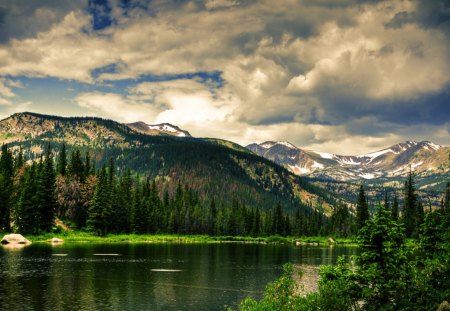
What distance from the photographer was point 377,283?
1272 inches

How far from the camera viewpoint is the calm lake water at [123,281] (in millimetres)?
51219

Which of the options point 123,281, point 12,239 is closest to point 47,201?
point 12,239

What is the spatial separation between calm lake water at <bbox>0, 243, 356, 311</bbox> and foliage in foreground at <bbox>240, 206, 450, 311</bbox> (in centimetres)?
2222

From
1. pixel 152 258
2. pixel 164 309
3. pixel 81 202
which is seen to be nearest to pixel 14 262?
pixel 152 258

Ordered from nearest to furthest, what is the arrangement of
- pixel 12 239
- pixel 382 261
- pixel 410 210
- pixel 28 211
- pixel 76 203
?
pixel 382 261 < pixel 12 239 < pixel 28 211 < pixel 76 203 < pixel 410 210

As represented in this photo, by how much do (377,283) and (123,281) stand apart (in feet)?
145

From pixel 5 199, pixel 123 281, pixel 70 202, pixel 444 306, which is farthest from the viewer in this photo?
pixel 70 202

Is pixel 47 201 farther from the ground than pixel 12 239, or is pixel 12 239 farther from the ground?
pixel 47 201

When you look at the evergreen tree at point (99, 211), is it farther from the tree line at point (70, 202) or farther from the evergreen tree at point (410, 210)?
the evergreen tree at point (410, 210)

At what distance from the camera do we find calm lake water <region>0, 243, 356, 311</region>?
51219mm

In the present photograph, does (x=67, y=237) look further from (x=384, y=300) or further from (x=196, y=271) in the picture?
(x=384, y=300)

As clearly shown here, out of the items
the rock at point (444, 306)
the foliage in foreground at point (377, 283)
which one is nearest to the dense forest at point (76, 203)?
the foliage in foreground at point (377, 283)

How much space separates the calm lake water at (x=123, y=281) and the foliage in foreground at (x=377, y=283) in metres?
22.2

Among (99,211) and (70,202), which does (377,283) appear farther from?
(70,202)
